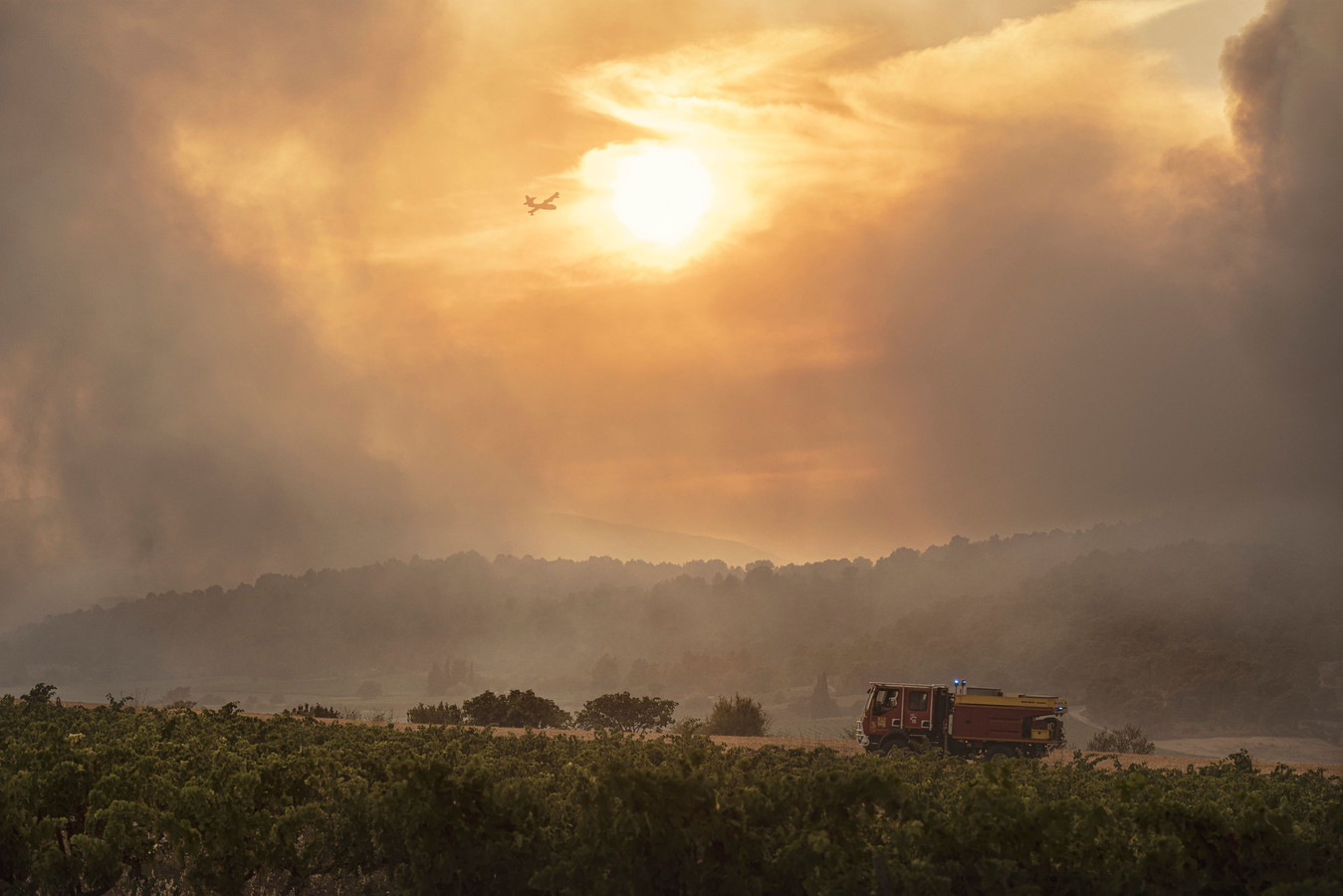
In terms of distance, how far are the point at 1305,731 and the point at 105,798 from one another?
526 ft

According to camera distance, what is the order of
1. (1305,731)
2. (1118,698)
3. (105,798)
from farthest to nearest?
(1118,698) → (1305,731) → (105,798)

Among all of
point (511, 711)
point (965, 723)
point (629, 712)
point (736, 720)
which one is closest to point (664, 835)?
point (965, 723)

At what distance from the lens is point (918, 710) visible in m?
41.4

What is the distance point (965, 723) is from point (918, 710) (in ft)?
6.29

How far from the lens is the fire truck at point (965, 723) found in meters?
40.8

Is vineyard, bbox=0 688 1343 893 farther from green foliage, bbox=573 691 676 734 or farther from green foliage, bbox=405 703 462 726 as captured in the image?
green foliage, bbox=573 691 676 734

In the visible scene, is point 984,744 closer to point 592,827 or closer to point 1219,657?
point 592,827

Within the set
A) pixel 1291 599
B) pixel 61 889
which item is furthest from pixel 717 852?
pixel 1291 599

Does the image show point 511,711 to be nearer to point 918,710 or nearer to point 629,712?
point 629,712

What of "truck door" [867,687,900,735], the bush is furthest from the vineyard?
the bush

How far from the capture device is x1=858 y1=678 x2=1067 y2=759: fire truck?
1607 inches

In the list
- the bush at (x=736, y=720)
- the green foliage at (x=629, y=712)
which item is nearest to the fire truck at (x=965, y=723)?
the bush at (x=736, y=720)

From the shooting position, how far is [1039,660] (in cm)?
17062

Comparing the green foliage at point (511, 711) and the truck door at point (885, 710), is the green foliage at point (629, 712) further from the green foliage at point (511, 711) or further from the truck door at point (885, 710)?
the truck door at point (885, 710)
